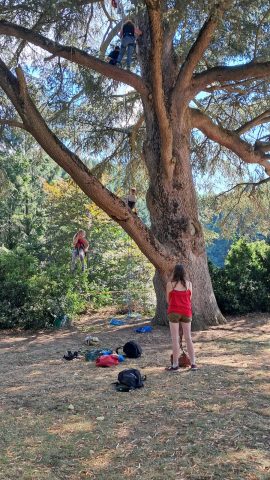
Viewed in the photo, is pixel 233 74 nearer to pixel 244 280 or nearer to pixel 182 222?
pixel 182 222

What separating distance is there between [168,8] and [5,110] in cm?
443

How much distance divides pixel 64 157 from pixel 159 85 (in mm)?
2385

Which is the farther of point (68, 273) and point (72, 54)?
point (68, 273)

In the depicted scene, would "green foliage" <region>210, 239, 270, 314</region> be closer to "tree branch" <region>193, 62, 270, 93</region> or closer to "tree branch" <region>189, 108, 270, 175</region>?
"tree branch" <region>189, 108, 270, 175</region>

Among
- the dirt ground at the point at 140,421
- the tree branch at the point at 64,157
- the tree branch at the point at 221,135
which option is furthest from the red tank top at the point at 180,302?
the tree branch at the point at 221,135

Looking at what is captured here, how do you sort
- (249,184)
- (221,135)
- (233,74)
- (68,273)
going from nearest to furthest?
1. (233,74)
2. (221,135)
3. (68,273)
4. (249,184)

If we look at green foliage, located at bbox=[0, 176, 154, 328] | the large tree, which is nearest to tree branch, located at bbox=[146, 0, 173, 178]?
the large tree

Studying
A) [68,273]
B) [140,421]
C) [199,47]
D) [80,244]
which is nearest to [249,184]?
[80,244]

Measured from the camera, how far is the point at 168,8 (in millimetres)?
8250

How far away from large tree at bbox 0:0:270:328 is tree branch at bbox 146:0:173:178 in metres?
0.02

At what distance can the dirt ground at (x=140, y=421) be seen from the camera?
3.30m

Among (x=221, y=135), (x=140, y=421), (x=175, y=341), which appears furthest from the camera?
(x=221, y=135)

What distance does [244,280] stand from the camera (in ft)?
40.9

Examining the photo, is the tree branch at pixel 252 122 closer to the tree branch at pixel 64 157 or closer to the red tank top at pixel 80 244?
the tree branch at pixel 64 157
